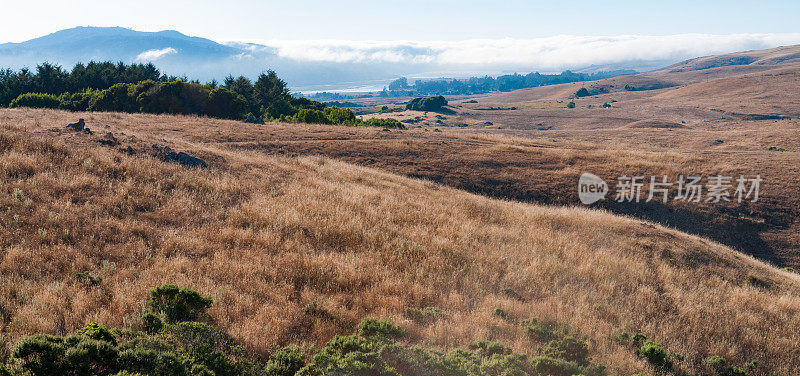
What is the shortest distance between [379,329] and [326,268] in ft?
8.20

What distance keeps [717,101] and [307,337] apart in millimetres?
142404

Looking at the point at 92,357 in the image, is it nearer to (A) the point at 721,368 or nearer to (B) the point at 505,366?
(B) the point at 505,366

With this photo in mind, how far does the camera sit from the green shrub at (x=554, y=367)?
546 centimetres

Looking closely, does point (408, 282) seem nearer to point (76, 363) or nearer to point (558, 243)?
point (76, 363)

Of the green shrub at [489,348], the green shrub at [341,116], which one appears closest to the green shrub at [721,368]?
the green shrub at [489,348]

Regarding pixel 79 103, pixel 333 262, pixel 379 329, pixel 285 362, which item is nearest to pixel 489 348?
pixel 379 329

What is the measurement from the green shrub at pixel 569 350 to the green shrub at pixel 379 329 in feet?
7.55

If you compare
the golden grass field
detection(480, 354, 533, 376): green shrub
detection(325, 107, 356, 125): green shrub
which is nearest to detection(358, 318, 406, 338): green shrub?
the golden grass field

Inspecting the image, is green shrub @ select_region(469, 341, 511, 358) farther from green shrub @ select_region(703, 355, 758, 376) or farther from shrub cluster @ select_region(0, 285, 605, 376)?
green shrub @ select_region(703, 355, 758, 376)

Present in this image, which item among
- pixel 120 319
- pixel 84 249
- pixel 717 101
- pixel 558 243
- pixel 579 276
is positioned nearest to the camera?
pixel 120 319

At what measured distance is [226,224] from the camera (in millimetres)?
9828

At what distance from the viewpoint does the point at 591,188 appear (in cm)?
2750

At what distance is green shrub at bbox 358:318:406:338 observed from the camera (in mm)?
5852

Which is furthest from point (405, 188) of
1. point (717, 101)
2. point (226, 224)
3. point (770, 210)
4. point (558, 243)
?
point (717, 101)
